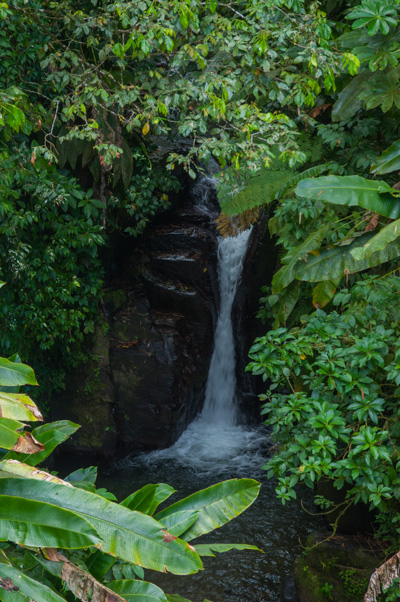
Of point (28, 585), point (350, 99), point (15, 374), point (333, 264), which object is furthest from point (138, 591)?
point (350, 99)

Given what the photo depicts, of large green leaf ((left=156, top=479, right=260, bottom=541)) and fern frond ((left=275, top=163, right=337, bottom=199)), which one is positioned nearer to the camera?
large green leaf ((left=156, top=479, right=260, bottom=541))

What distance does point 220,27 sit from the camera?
4988 millimetres

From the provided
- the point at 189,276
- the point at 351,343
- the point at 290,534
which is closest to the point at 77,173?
the point at 189,276

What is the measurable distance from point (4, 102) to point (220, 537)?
16.2ft

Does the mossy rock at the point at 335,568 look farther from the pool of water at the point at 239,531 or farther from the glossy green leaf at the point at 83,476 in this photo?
the glossy green leaf at the point at 83,476

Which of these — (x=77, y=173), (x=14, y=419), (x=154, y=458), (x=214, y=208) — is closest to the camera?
(x=14, y=419)

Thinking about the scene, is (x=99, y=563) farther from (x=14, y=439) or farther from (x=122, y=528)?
(x=14, y=439)

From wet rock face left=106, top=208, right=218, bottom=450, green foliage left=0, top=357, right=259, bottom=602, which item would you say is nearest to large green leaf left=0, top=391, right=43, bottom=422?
green foliage left=0, top=357, right=259, bottom=602

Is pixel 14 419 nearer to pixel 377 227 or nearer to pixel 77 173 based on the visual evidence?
pixel 377 227

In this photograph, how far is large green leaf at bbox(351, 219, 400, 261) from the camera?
3863 millimetres

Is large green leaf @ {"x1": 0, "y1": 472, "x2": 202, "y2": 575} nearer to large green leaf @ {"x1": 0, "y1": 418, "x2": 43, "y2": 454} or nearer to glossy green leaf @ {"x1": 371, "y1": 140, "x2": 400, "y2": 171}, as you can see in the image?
large green leaf @ {"x1": 0, "y1": 418, "x2": 43, "y2": 454}

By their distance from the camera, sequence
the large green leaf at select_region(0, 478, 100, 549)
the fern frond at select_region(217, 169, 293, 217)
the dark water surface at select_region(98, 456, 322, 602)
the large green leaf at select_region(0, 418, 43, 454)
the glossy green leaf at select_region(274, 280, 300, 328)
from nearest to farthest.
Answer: the large green leaf at select_region(0, 478, 100, 549) → the large green leaf at select_region(0, 418, 43, 454) → the dark water surface at select_region(98, 456, 322, 602) → the glossy green leaf at select_region(274, 280, 300, 328) → the fern frond at select_region(217, 169, 293, 217)

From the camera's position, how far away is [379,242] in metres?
3.92

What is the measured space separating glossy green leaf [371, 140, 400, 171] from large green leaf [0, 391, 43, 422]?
3.53m
